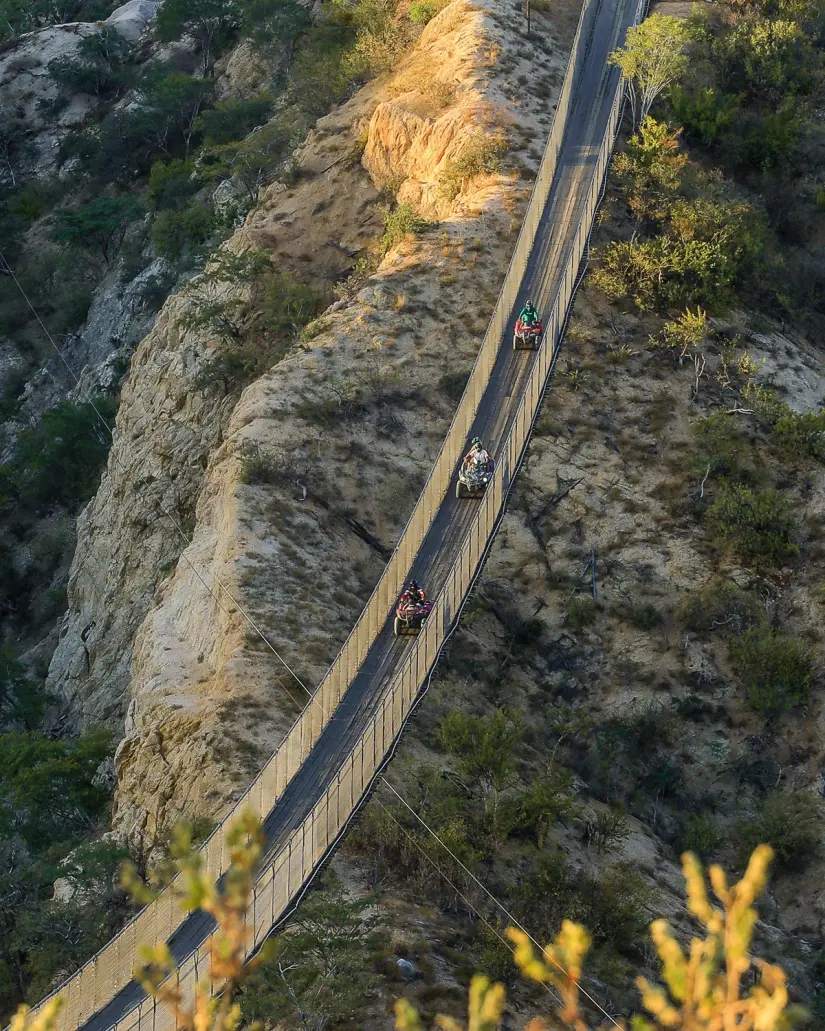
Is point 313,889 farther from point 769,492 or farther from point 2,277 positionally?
point 2,277

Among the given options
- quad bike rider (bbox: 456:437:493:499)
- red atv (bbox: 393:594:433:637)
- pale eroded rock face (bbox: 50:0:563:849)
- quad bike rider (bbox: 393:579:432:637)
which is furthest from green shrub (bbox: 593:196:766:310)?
red atv (bbox: 393:594:433:637)

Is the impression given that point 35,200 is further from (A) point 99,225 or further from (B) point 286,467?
(B) point 286,467

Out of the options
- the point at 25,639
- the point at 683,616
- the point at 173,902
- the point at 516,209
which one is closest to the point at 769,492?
the point at 683,616

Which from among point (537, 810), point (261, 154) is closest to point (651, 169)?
point (261, 154)

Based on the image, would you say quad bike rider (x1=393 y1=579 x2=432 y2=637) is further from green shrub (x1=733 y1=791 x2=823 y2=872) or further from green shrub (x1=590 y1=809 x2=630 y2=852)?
green shrub (x1=733 y1=791 x2=823 y2=872)

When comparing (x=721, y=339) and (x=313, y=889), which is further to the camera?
(x=721, y=339)

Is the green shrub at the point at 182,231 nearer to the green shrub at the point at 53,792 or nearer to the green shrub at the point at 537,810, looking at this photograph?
the green shrub at the point at 53,792
